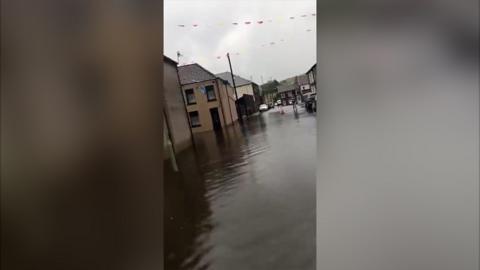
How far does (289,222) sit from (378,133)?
474mm

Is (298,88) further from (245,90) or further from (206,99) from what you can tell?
(206,99)

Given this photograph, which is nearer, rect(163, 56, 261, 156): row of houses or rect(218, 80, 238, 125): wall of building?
rect(163, 56, 261, 156): row of houses

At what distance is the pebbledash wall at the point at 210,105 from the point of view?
4.05 feet

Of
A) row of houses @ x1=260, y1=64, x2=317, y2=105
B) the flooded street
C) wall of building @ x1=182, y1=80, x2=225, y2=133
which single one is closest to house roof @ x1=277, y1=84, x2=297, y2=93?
row of houses @ x1=260, y1=64, x2=317, y2=105

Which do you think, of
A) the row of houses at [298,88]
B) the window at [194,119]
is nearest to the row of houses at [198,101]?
the window at [194,119]

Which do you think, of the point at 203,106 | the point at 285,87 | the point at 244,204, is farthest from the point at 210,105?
the point at 244,204

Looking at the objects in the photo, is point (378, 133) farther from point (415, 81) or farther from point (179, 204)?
point (179, 204)

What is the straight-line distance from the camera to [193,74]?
3.99 ft

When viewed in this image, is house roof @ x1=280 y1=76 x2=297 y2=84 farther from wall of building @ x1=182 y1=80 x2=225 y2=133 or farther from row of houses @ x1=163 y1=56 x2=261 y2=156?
wall of building @ x1=182 y1=80 x2=225 y2=133

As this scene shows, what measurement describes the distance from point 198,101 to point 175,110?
0.12 metres

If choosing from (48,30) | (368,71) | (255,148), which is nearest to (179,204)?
(255,148)

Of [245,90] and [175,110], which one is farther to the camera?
[245,90]

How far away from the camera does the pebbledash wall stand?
123cm

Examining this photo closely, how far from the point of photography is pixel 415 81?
105cm
